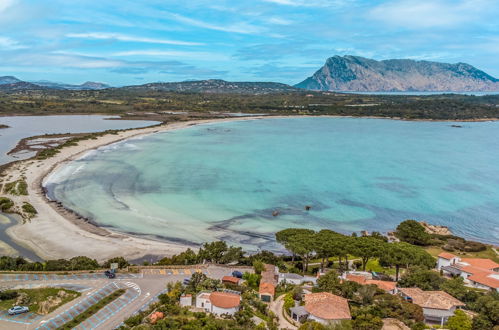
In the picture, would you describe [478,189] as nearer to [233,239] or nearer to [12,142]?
[233,239]

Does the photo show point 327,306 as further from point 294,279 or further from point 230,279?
point 230,279

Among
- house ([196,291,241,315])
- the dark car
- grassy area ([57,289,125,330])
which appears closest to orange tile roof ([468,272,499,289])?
the dark car

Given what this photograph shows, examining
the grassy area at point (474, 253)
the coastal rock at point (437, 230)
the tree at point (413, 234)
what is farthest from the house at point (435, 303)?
the coastal rock at point (437, 230)

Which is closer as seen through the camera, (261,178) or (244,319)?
(244,319)

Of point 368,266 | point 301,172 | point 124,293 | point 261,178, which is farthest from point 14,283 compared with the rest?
point 301,172

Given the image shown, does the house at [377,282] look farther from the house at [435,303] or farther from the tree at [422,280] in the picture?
the house at [435,303]

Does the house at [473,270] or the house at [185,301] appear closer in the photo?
the house at [185,301]

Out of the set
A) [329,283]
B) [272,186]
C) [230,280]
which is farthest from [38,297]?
[272,186]
